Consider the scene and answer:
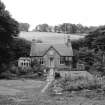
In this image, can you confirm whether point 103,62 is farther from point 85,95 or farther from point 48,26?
point 48,26

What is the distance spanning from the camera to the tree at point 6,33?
94.5 ft

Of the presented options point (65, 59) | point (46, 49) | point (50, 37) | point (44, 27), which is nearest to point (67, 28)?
point (44, 27)

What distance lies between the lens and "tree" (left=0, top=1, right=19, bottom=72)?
2881 centimetres

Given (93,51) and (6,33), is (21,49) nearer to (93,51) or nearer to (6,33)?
(6,33)

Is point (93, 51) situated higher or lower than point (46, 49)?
lower

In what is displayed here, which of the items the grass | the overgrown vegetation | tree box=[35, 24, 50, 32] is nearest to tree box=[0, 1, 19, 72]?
the overgrown vegetation

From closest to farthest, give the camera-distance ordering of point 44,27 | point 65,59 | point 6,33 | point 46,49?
point 6,33 < point 65,59 < point 46,49 < point 44,27

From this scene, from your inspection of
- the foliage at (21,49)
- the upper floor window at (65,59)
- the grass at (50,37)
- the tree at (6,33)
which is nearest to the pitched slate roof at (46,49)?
the upper floor window at (65,59)

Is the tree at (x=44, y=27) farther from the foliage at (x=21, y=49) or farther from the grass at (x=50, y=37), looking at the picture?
the foliage at (x=21, y=49)

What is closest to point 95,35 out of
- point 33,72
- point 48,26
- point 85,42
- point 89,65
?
point 85,42

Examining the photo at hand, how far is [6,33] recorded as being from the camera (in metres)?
29.5

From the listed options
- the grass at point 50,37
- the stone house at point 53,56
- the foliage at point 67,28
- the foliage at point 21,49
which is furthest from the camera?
the foliage at point 67,28

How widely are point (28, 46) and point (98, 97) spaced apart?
2901 centimetres

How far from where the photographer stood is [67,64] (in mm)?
37438
